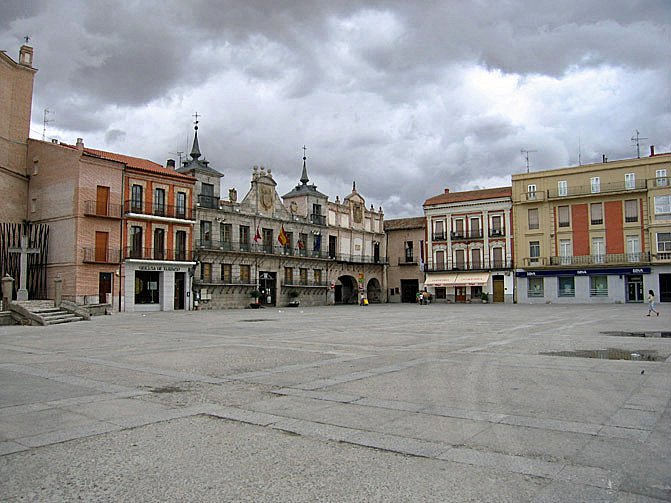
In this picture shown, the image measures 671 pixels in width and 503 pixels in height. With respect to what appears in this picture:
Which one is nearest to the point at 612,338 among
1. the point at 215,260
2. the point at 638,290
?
the point at 215,260

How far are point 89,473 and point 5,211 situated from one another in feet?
123

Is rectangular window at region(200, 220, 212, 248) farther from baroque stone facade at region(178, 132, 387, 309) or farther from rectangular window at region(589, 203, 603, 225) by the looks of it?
rectangular window at region(589, 203, 603, 225)

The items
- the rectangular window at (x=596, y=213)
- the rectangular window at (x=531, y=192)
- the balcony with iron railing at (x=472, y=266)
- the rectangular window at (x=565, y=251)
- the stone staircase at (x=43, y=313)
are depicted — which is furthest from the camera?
the balcony with iron railing at (x=472, y=266)

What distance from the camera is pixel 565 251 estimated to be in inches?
2140

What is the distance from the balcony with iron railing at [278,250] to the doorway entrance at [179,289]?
9.48 feet

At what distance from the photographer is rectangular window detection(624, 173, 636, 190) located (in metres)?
51.1

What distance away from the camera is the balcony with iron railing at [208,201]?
46188 millimetres

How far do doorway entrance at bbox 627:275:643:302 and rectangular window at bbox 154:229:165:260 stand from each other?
38.8 m

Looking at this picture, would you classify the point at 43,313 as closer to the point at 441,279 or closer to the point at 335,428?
the point at 335,428

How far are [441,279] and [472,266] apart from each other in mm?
3471

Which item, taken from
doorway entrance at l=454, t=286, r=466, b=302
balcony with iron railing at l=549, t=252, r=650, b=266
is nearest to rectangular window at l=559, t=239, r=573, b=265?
balcony with iron railing at l=549, t=252, r=650, b=266

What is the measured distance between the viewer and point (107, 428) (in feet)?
20.3

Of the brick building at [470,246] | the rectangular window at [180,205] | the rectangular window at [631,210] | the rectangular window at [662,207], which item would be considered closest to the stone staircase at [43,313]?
the rectangular window at [180,205]

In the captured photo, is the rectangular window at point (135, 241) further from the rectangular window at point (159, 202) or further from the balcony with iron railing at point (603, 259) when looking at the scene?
the balcony with iron railing at point (603, 259)
